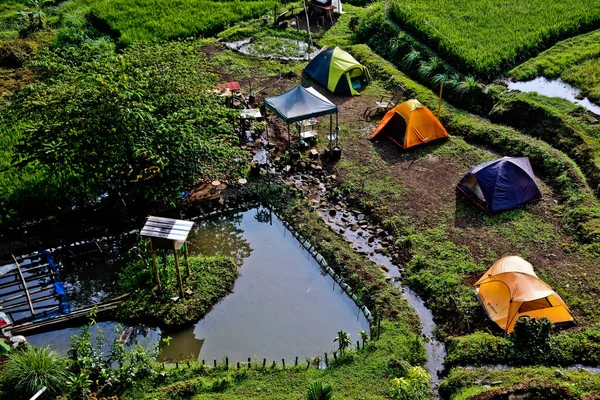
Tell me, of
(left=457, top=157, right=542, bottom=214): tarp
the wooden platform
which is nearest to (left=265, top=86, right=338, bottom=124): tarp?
(left=457, top=157, right=542, bottom=214): tarp

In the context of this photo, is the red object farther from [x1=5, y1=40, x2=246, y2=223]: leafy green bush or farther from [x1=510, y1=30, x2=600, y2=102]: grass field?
[x1=510, y1=30, x2=600, y2=102]: grass field

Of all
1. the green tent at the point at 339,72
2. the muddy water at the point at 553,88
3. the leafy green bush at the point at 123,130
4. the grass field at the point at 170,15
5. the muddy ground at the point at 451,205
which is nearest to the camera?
the muddy ground at the point at 451,205

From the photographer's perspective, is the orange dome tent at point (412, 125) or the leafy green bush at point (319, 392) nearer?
the leafy green bush at point (319, 392)

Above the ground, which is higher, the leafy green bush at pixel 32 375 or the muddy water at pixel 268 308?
the leafy green bush at pixel 32 375

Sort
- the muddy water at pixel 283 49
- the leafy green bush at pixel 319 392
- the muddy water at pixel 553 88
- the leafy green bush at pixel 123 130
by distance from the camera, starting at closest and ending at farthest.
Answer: the leafy green bush at pixel 319 392
the leafy green bush at pixel 123 130
the muddy water at pixel 553 88
the muddy water at pixel 283 49

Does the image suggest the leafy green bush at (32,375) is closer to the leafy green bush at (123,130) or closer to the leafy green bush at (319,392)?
the leafy green bush at (123,130)

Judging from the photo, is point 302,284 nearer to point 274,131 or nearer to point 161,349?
point 161,349

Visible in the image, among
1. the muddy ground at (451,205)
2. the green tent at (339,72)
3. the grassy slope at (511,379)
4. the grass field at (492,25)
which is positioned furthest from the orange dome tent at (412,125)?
the grassy slope at (511,379)

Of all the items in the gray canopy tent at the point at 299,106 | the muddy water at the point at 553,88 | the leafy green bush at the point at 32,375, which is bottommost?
the leafy green bush at the point at 32,375
